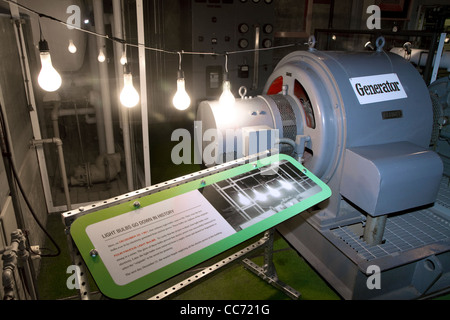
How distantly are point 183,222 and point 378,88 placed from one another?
5.96 feet

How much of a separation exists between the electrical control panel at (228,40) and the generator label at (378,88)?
10.2ft

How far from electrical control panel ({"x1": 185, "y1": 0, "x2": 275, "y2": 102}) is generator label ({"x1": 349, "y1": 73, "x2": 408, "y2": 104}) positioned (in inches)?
123

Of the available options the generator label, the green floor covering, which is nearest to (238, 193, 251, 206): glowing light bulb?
the green floor covering

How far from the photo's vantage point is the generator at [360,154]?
7.72 ft

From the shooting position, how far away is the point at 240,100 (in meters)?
2.81

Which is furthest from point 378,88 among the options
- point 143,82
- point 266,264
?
point 143,82

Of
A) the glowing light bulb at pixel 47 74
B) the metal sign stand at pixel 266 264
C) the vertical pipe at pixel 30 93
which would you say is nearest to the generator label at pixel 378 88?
the metal sign stand at pixel 266 264

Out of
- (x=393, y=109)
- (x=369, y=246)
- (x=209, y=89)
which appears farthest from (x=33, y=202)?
(x=209, y=89)

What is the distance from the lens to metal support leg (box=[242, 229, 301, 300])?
2688 mm

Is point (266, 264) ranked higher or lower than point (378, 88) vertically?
lower

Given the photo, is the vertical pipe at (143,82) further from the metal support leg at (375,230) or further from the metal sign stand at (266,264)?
the metal support leg at (375,230)

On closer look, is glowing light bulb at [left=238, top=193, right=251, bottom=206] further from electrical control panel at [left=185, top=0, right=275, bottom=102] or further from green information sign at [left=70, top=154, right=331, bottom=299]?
electrical control panel at [left=185, top=0, right=275, bottom=102]

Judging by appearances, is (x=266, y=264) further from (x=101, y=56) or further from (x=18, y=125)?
(x=101, y=56)

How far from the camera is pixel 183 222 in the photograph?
169 cm
